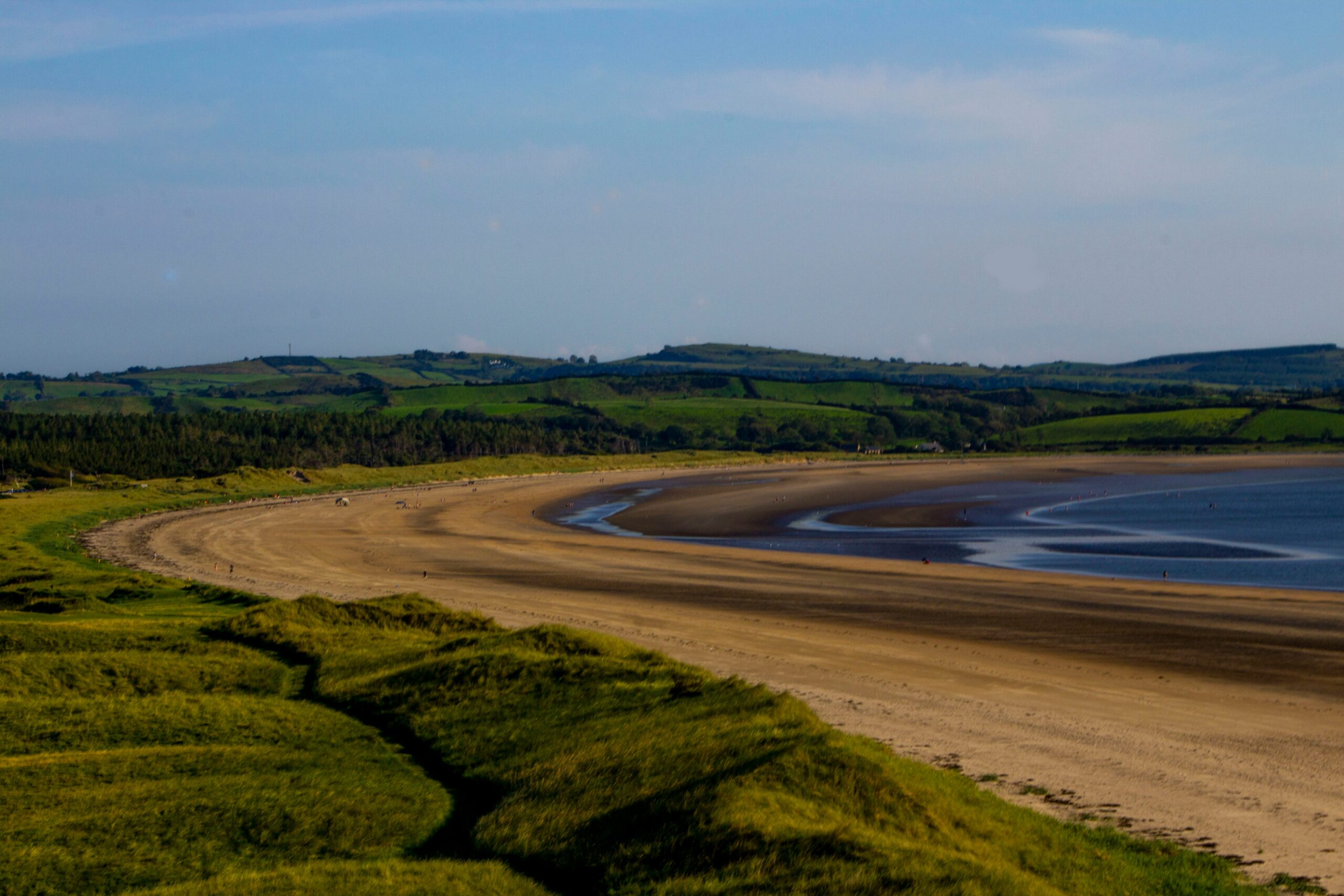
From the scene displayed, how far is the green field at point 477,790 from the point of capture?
12922 millimetres

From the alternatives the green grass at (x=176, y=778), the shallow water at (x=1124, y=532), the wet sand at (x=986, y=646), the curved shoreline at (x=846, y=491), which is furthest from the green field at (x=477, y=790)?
the curved shoreline at (x=846, y=491)

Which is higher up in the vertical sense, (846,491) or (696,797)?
(696,797)

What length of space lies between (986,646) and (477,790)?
27965 mm

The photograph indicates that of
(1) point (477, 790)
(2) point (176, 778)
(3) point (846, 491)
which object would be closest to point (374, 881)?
(1) point (477, 790)

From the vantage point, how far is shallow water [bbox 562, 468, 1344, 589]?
212 feet

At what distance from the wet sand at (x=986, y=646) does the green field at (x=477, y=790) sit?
12.0 ft

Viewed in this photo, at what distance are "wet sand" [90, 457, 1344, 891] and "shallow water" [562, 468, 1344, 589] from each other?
6034 millimetres

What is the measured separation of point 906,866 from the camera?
40.4 feet

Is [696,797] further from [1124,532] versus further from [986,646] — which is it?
[1124,532]

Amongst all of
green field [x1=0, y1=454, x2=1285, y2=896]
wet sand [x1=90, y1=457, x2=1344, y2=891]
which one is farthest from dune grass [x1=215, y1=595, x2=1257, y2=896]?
wet sand [x1=90, y1=457, x2=1344, y2=891]

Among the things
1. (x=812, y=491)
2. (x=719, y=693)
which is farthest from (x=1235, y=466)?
(x=719, y=693)

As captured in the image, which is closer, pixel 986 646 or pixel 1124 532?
pixel 986 646

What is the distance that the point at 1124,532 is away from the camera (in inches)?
3344

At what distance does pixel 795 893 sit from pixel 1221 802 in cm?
1349
